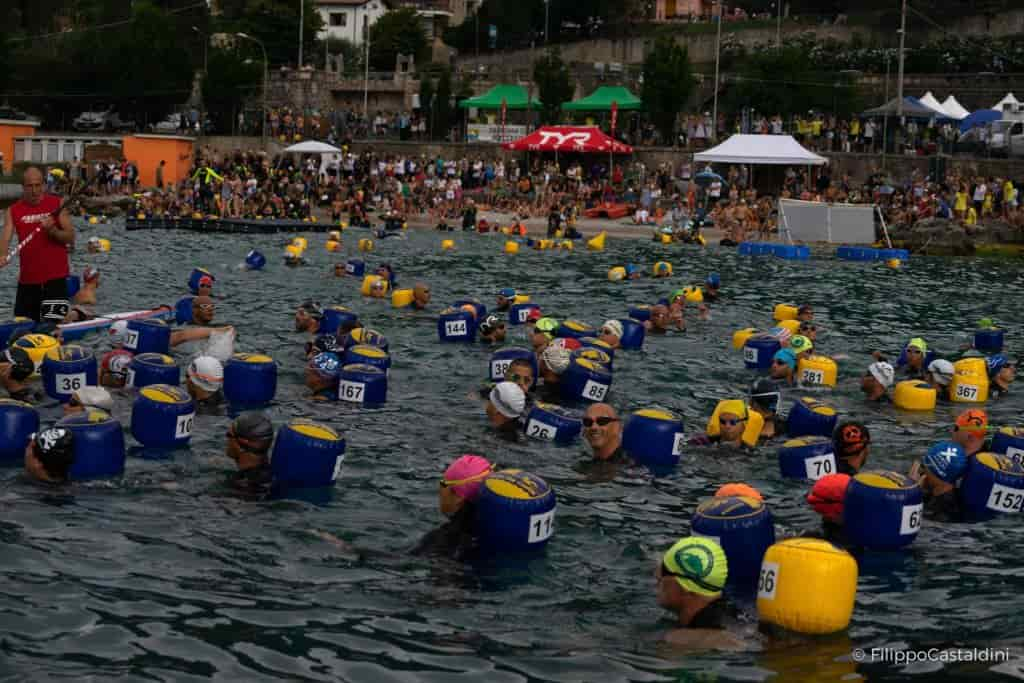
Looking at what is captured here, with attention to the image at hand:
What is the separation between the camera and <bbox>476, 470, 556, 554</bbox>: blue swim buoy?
10.4 m

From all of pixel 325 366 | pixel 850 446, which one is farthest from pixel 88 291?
pixel 850 446

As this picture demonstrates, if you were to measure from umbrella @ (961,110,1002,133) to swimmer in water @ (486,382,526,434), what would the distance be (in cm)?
4308

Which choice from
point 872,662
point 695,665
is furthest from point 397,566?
point 872,662

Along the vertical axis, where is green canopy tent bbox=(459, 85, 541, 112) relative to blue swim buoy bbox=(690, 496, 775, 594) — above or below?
above

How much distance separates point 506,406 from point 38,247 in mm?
6636

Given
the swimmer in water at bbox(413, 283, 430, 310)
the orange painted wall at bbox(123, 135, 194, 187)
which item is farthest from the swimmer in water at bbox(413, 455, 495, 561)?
the orange painted wall at bbox(123, 135, 194, 187)

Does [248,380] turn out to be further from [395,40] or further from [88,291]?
[395,40]

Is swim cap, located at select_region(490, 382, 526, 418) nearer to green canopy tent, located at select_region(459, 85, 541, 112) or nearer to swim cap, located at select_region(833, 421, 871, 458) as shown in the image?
swim cap, located at select_region(833, 421, 871, 458)

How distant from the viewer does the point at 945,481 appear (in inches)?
491

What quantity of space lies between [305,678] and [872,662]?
12.2 feet

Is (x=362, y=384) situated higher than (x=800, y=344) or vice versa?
(x=800, y=344)

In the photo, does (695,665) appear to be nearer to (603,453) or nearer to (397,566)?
(397,566)

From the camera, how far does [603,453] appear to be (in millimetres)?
13906

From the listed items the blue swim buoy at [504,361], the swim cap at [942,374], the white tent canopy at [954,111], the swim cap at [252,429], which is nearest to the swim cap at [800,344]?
the swim cap at [942,374]
